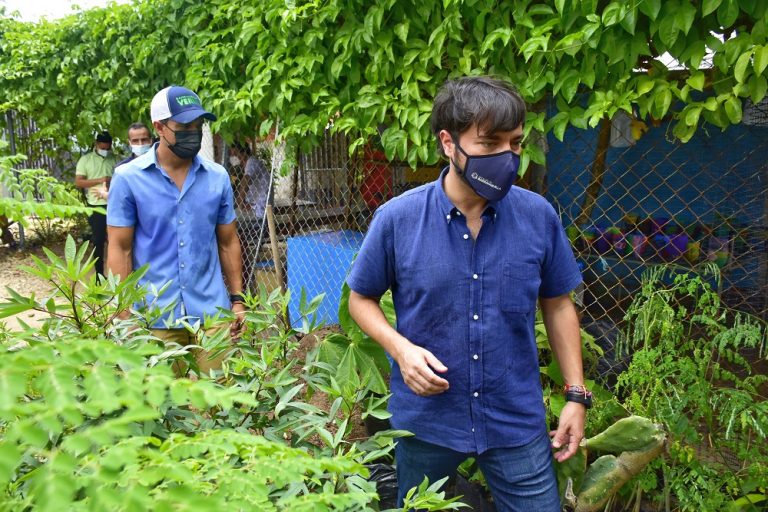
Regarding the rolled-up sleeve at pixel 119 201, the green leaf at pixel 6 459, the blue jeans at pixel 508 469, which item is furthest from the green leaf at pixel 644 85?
the green leaf at pixel 6 459

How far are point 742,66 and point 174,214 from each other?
256cm

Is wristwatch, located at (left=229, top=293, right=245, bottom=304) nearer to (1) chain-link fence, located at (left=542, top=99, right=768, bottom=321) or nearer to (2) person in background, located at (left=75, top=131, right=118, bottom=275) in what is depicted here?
(1) chain-link fence, located at (left=542, top=99, right=768, bottom=321)

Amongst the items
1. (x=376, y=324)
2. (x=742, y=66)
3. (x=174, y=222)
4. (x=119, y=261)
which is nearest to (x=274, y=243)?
(x=174, y=222)

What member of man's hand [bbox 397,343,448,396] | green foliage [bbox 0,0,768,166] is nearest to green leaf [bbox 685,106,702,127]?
green foliage [bbox 0,0,768,166]

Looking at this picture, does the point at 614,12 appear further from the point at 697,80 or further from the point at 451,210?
the point at 451,210

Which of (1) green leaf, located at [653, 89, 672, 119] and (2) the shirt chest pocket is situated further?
(1) green leaf, located at [653, 89, 672, 119]

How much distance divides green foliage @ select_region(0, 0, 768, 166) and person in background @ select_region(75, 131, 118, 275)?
99 cm

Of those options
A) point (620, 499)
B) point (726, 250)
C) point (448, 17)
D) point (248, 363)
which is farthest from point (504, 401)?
point (726, 250)

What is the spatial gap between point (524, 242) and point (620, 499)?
5.20ft

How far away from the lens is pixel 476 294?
6.35ft

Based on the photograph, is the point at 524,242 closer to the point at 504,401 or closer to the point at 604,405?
the point at 504,401

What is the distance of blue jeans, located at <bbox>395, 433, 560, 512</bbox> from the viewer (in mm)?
1963

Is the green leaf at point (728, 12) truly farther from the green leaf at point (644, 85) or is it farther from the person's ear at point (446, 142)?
the person's ear at point (446, 142)

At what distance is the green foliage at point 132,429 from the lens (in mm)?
663
